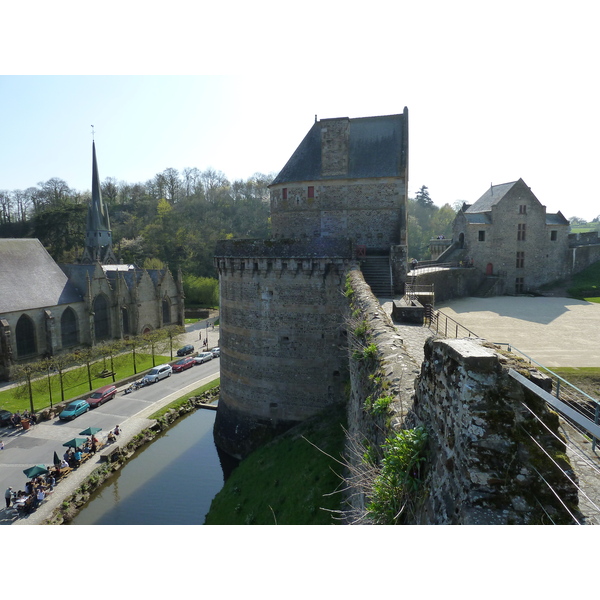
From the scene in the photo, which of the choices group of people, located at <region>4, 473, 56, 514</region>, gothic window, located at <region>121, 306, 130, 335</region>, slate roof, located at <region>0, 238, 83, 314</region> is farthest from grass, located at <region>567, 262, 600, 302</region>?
slate roof, located at <region>0, 238, 83, 314</region>

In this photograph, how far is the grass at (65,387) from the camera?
2430 centimetres

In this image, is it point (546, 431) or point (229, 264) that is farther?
point (229, 264)

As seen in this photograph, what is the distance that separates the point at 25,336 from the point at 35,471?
59.6ft

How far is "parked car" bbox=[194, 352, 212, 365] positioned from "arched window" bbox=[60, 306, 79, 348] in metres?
10.5

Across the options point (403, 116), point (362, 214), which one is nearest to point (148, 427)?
point (362, 214)

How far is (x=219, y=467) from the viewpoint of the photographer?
19.3 metres

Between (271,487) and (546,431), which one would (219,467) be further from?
(546,431)

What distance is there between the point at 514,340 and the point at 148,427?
18.3 m

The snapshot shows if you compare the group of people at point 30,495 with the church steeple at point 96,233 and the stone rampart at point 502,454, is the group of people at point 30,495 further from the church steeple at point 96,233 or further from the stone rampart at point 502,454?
the church steeple at point 96,233

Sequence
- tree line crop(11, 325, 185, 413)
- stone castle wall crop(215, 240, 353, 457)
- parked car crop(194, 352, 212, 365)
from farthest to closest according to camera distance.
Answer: parked car crop(194, 352, 212, 365)
tree line crop(11, 325, 185, 413)
stone castle wall crop(215, 240, 353, 457)

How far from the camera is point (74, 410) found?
23234mm

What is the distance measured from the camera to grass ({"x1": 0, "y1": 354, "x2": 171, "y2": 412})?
24.3m

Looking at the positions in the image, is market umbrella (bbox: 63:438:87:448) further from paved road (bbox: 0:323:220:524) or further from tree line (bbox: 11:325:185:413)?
tree line (bbox: 11:325:185:413)

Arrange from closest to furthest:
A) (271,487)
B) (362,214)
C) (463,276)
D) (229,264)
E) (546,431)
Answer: (546,431), (271,487), (229,264), (362,214), (463,276)
